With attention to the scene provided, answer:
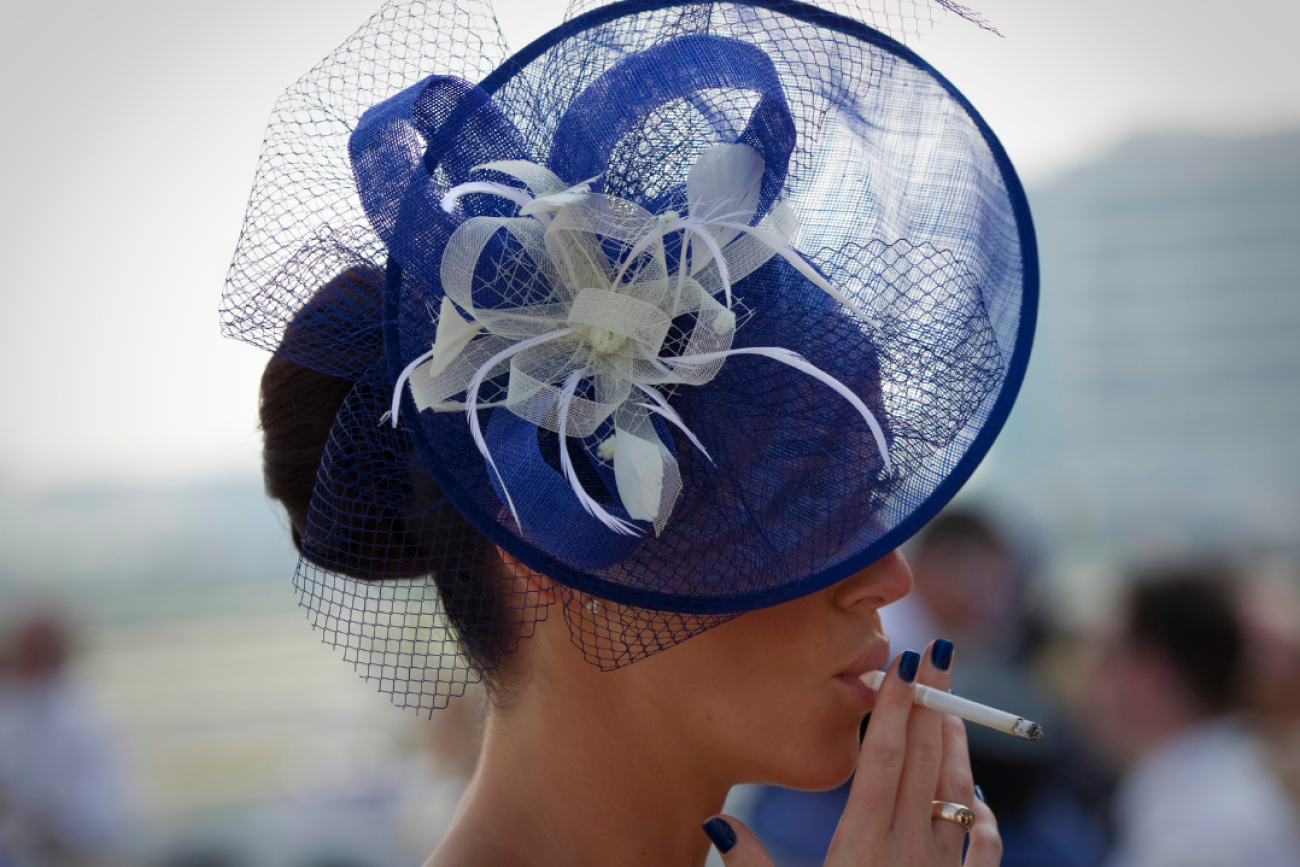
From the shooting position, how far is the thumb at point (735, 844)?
90 cm

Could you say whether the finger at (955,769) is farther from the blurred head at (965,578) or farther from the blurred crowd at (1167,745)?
the blurred head at (965,578)

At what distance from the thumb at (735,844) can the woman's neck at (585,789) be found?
48mm

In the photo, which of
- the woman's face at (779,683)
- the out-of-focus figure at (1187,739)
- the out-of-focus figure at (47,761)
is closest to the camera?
the woman's face at (779,683)

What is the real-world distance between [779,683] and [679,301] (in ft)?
1.16

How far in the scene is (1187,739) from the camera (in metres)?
2.16

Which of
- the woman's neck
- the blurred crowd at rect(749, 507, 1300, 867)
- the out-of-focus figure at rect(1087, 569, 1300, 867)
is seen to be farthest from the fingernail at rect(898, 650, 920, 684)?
the out-of-focus figure at rect(1087, 569, 1300, 867)

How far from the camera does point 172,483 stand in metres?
12.2

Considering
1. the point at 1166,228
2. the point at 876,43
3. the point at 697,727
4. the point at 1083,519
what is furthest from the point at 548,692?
the point at 1166,228

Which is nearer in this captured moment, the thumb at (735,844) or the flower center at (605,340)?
the flower center at (605,340)

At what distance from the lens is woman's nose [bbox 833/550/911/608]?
869 millimetres

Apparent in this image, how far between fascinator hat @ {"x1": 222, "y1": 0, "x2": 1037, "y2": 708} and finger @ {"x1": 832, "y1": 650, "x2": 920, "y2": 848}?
0.21m

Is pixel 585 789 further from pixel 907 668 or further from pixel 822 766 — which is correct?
pixel 907 668

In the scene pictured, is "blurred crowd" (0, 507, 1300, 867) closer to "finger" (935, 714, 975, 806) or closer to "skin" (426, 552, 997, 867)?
"skin" (426, 552, 997, 867)

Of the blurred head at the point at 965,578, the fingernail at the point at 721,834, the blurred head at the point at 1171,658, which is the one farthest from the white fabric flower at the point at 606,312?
the blurred head at the point at 965,578
